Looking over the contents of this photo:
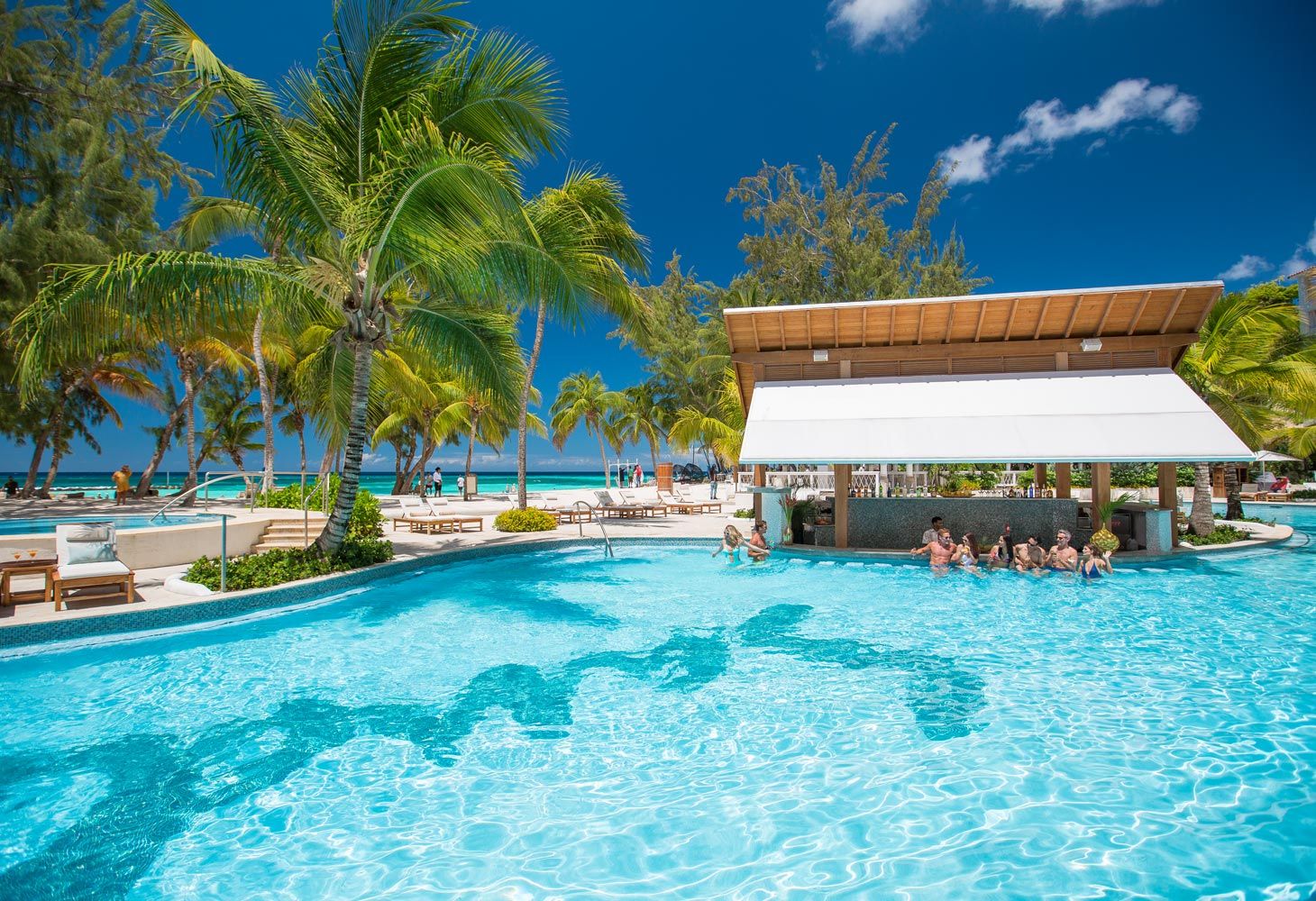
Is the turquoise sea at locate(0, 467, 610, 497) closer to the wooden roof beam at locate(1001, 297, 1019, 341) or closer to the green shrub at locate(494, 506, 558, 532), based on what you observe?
the green shrub at locate(494, 506, 558, 532)

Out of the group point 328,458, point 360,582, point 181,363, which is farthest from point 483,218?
point 181,363

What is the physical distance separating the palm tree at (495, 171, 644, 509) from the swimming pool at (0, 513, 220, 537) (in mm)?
9053

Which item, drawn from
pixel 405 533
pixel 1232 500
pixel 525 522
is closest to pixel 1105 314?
pixel 1232 500

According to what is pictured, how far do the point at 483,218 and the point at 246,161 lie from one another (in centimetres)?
364

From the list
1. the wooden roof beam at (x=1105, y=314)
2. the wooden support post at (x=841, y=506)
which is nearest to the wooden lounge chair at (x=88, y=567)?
the wooden support post at (x=841, y=506)

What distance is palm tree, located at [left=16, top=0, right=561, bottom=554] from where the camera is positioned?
26.7ft

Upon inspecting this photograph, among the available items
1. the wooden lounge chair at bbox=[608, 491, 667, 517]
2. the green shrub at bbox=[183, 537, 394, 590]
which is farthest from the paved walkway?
the green shrub at bbox=[183, 537, 394, 590]

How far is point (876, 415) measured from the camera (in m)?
12.7

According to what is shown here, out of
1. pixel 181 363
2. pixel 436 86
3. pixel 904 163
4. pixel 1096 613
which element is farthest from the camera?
pixel 904 163

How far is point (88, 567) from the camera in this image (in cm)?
791

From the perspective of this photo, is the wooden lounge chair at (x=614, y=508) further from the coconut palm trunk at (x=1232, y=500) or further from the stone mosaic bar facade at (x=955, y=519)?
the coconut palm trunk at (x=1232, y=500)

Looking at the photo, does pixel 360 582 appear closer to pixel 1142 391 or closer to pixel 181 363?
pixel 1142 391

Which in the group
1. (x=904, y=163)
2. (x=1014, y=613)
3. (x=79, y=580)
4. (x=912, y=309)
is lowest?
(x=1014, y=613)

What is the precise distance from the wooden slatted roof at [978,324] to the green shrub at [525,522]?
22.0 ft
